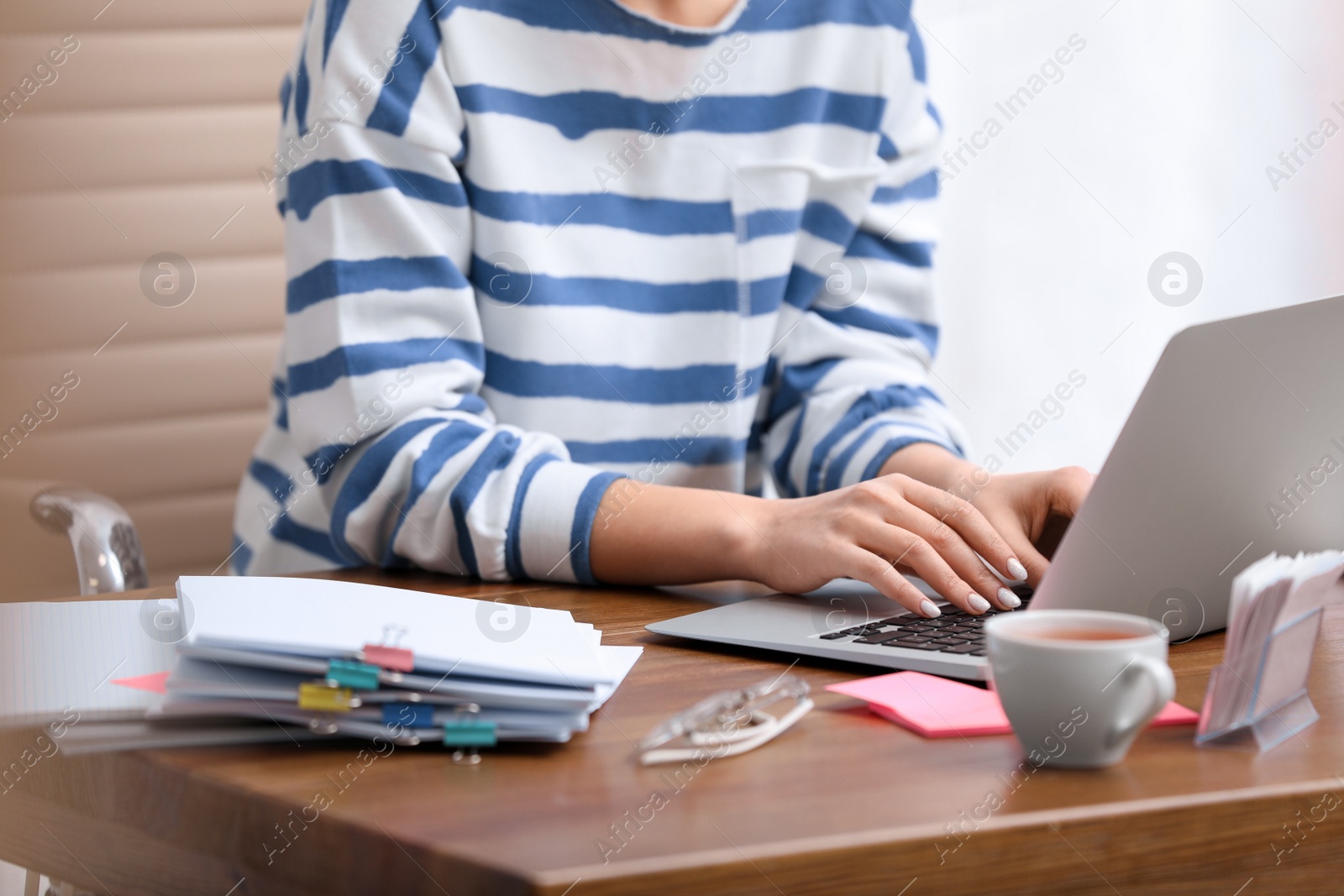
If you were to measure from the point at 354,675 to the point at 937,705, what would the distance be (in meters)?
0.24

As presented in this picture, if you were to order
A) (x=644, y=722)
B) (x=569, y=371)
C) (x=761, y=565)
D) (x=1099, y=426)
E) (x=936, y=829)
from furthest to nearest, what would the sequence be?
(x=1099, y=426)
(x=569, y=371)
(x=761, y=565)
(x=644, y=722)
(x=936, y=829)

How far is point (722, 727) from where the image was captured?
1.50ft

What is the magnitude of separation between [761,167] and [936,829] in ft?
2.92

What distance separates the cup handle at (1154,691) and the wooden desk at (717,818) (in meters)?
0.02

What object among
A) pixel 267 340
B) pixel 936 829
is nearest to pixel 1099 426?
pixel 267 340

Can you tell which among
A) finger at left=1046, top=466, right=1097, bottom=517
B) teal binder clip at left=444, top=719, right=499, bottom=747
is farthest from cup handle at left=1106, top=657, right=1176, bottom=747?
finger at left=1046, top=466, right=1097, bottom=517

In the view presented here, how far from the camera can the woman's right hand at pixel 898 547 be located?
678 mm

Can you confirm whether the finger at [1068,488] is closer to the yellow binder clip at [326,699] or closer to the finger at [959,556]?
the finger at [959,556]

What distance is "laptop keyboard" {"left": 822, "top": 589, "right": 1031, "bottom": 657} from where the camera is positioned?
590 millimetres

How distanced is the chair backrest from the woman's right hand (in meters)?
0.85

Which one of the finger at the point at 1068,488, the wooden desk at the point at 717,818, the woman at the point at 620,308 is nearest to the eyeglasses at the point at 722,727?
the wooden desk at the point at 717,818

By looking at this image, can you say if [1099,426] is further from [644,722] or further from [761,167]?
[644,722]

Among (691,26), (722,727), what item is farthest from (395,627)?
(691,26)

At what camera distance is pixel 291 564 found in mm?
1110
